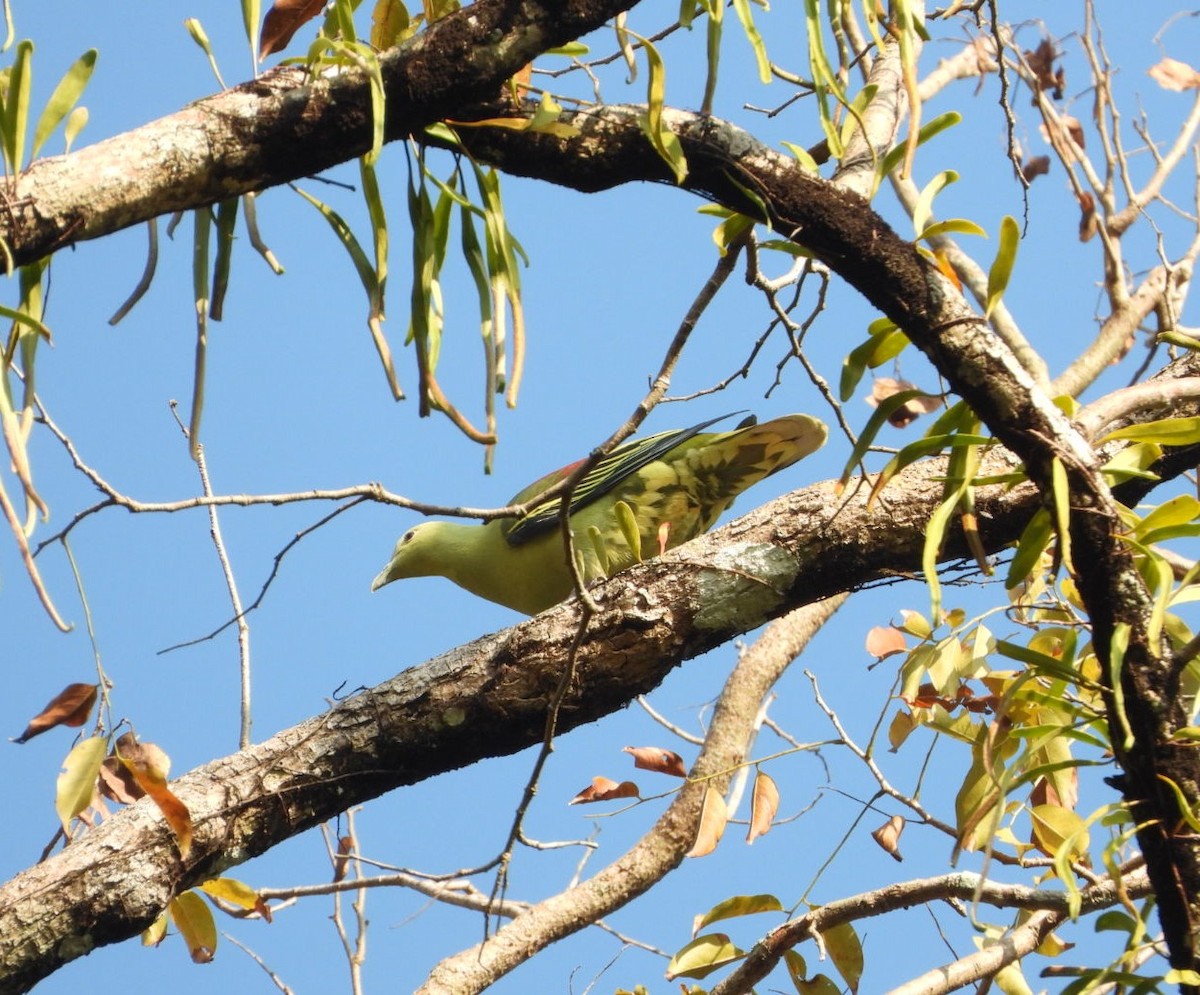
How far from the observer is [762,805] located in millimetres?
2531

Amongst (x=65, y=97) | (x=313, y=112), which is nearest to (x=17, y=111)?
(x=65, y=97)

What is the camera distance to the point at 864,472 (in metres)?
2.00

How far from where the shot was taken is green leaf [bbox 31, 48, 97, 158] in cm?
162

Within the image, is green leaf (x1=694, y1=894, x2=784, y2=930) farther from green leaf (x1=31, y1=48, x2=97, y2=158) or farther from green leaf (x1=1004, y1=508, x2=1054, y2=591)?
green leaf (x1=31, y1=48, x2=97, y2=158)

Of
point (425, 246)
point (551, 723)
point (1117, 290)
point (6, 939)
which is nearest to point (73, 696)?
point (6, 939)

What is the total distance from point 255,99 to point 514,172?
407 mm

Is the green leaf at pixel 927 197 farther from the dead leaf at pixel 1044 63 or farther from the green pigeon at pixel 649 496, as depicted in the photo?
the dead leaf at pixel 1044 63

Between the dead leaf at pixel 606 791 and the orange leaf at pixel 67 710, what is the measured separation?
1042mm

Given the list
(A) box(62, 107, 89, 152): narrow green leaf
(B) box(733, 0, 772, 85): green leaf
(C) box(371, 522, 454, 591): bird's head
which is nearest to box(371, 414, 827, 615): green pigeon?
(C) box(371, 522, 454, 591): bird's head

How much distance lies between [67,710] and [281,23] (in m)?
1.21

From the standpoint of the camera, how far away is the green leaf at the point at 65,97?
1.62m

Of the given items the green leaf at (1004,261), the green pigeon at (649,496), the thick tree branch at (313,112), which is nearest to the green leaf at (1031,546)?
the green leaf at (1004,261)

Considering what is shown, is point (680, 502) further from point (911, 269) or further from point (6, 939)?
point (6, 939)

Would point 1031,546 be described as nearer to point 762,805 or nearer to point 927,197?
point 927,197
